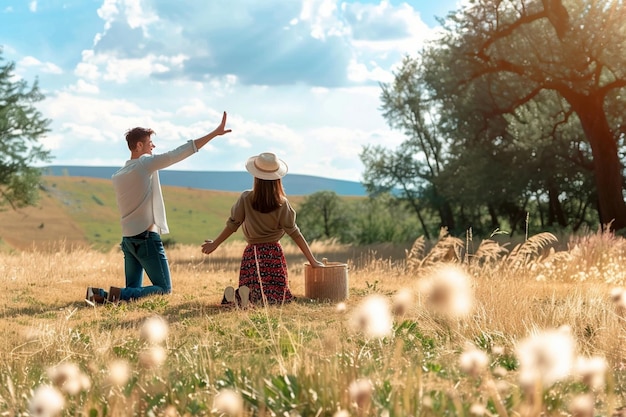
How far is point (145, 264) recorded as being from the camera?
29.0 ft

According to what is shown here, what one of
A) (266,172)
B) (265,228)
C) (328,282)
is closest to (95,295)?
(265,228)

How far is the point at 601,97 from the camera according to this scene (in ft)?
61.5

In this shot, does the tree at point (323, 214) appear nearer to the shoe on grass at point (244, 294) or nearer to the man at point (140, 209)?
the man at point (140, 209)

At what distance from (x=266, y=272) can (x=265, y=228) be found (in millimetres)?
522

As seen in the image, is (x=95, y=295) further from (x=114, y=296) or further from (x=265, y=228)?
(x=265, y=228)

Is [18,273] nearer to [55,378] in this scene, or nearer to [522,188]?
[55,378]

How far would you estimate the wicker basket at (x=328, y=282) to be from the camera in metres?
8.62

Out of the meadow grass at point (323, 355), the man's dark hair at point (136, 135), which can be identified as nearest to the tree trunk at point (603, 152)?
the meadow grass at point (323, 355)

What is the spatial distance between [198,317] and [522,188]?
18.1m

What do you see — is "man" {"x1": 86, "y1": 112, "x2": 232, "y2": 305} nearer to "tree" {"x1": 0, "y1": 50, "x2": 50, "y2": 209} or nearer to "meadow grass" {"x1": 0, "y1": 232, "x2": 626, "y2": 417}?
"meadow grass" {"x1": 0, "y1": 232, "x2": 626, "y2": 417}

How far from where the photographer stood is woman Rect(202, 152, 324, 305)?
797 cm

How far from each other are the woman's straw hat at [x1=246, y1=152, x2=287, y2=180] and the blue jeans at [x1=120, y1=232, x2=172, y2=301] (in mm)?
1589

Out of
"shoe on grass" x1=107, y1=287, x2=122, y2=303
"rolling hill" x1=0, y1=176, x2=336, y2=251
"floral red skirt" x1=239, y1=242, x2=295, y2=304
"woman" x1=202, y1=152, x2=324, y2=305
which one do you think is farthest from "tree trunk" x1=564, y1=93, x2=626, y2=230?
"rolling hill" x1=0, y1=176, x2=336, y2=251

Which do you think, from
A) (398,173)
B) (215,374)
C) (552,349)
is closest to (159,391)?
(215,374)
